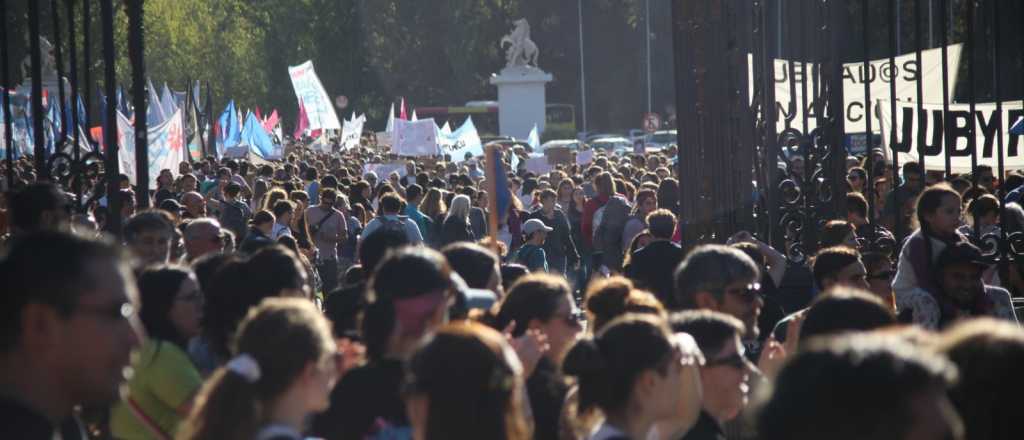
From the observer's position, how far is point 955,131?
35.4 ft

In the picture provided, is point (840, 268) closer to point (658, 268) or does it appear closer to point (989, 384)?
point (658, 268)

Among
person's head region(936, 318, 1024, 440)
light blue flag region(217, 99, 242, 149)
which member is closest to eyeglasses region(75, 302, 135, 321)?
person's head region(936, 318, 1024, 440)

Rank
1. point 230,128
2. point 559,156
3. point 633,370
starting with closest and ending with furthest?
point 633,370
point 559,156
point 230,128

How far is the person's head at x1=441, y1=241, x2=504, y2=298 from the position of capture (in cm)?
630

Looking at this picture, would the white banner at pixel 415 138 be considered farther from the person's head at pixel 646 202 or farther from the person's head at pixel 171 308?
the person's head at pixel 171 308

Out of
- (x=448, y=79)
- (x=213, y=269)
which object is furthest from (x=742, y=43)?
(x=448, y=79)

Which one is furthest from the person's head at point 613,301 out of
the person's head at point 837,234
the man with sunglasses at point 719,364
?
the person's head at point 837,234

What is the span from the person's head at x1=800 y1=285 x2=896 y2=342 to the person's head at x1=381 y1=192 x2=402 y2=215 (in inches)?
365

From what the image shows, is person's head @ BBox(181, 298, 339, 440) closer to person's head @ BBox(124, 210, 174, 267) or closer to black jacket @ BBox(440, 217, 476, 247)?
person's head @ BBox(124, 210, 174, 267)

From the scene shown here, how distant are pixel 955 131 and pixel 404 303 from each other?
22.3ft

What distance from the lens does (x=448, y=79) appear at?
79875 millimetres

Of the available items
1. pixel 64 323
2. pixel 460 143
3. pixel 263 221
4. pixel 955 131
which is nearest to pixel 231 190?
pixel 263 221

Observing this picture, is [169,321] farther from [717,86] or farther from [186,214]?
[186,214]

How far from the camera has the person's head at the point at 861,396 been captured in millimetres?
2412
